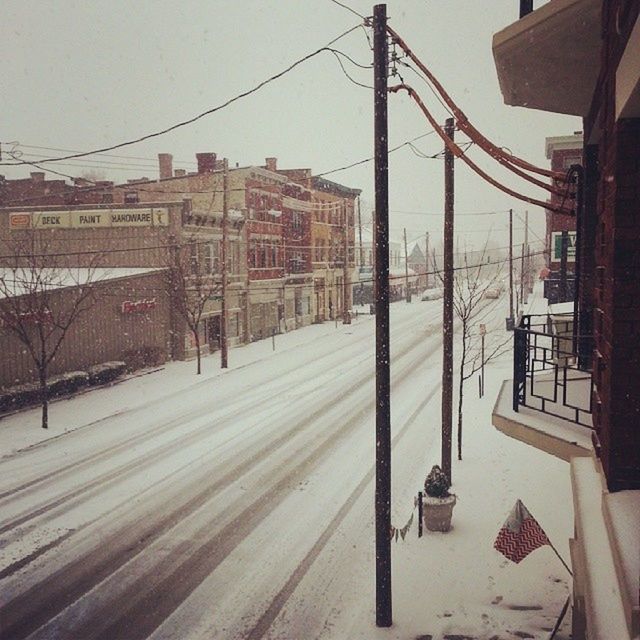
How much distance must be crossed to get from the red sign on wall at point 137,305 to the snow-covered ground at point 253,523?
675 cm

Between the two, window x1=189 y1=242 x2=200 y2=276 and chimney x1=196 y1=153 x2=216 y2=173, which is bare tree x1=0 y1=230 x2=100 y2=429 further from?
chimney x1=196 y1=153 x2=216 y2=173

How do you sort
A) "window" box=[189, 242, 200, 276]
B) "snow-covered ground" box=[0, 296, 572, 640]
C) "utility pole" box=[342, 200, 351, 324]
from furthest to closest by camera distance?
"utility pole" box=[342, 200, 351, 324]
"window" box=[189, 242, 200, 276]
"snow-covered ground" box=[0, 296, 572, 640]

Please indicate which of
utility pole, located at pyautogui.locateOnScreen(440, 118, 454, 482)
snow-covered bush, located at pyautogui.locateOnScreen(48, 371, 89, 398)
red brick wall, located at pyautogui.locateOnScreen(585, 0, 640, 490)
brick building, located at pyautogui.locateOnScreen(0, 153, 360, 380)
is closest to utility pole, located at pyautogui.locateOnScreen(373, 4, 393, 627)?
red brick wall, located at pyautogui.locateOnScreen(585, 0, 640, 490)

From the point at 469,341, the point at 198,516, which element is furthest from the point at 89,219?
the point at 198,516

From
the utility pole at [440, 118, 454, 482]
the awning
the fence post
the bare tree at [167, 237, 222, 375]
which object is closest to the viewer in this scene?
the awning

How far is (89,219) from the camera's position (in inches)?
1307

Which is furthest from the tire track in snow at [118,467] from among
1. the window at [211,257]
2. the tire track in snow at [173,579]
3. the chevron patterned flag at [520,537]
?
the window at [211,257]

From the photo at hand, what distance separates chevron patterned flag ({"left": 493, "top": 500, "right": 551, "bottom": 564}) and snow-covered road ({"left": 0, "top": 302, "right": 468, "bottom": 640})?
2866 mm

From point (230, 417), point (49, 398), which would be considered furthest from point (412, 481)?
point (49, 398)

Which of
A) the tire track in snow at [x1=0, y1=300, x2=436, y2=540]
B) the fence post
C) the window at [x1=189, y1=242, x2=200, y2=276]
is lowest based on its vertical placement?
the tire track in snow at [x1=0, y1=300, x2=436, y2=540]

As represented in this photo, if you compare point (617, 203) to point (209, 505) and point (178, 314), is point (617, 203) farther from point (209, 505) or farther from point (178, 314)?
point (178, 314)

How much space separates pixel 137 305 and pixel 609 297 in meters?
27.4

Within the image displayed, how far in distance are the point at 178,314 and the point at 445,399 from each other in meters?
20.4

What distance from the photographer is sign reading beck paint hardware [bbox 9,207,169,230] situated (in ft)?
103
